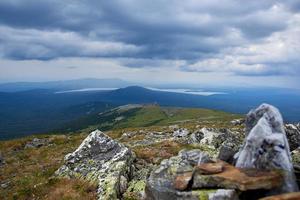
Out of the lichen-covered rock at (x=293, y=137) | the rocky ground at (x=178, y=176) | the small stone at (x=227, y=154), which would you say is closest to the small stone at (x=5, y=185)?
the rocky ground at (x=178, y=176)

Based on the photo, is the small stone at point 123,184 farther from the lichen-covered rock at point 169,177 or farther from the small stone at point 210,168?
the small stone at point 210,168

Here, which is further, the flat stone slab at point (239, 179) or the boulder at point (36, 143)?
the boulder at point (36, 143)

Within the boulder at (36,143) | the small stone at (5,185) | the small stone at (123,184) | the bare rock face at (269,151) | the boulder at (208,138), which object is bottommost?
the boulder at (36,143)

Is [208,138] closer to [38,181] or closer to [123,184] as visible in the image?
[123,184]

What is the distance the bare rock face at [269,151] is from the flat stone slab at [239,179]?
0.50 m

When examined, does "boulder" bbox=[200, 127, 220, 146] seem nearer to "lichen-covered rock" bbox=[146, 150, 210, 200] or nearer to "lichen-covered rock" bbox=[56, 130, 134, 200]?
"lichen-covered rock" bbox=[56, 130, 134, 200]

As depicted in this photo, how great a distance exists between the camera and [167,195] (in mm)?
20219

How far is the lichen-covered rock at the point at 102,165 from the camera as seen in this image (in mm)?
25828

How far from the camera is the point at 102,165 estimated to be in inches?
1155

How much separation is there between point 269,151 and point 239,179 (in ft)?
7.43

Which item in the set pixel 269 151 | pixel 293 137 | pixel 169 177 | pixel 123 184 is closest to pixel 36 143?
pixel 123 184

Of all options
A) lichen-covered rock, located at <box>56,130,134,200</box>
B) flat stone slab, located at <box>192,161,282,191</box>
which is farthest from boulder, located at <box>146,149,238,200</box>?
lichen-covered rock, located at <box>56,130,134,200</box>

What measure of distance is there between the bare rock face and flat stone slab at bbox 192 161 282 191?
0.50m

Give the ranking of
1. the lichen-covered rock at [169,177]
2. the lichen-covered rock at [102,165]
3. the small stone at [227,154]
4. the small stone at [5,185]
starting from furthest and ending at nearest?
the small stone at [5,185]
the lichen-covered rock at [102,165]
the small stone at [227,154]
the lichen-covered rock at [169,177]
